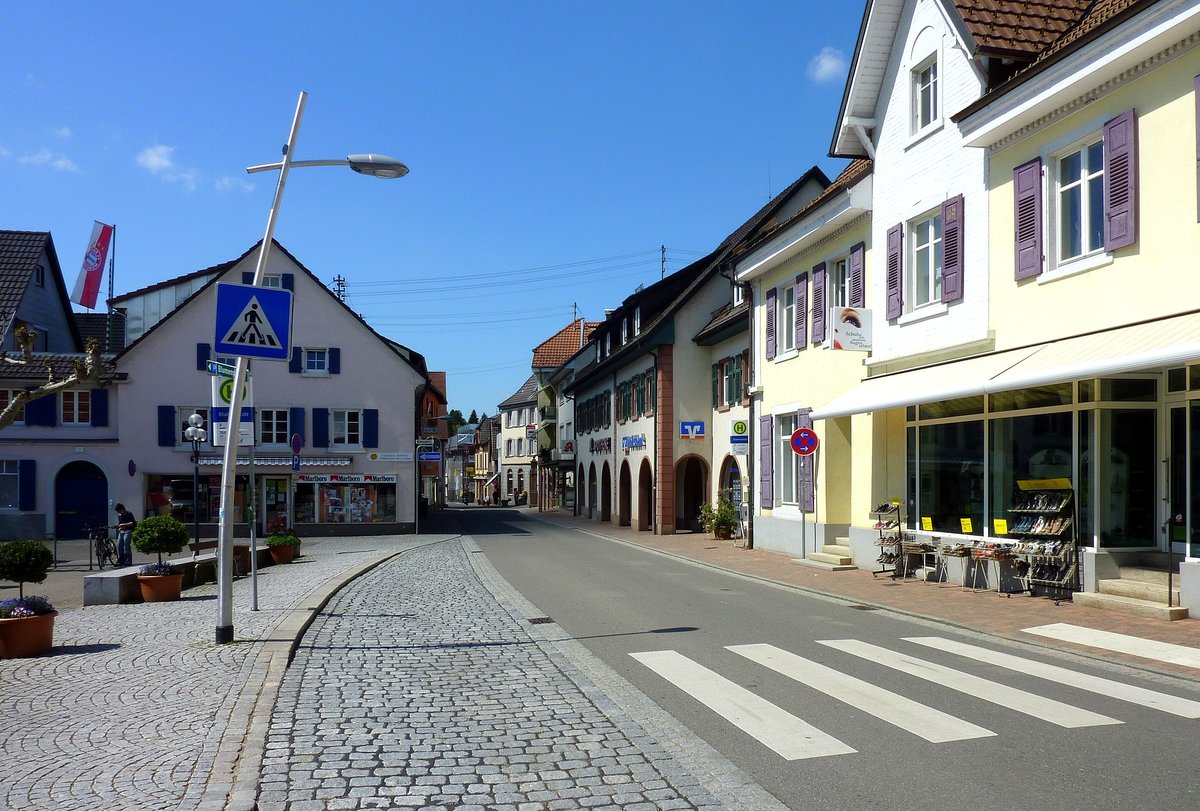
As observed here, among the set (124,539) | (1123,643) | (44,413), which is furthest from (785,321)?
(44,413)

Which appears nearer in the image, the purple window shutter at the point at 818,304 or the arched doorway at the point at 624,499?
the purple window shutter at the point at 818,304

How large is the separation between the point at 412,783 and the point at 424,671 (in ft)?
11.1

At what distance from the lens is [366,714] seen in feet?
23.6

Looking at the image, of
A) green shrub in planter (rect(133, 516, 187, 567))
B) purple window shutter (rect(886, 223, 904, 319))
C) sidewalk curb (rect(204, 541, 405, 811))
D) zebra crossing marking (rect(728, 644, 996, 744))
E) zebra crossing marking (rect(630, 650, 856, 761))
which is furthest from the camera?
purple window shutter (rect(886, 223, 904, 319))

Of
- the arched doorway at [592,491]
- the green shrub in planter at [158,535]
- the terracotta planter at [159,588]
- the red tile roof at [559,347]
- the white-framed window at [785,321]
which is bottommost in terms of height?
the arched doorway at [592,491]

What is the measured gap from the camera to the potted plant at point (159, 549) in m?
14.6

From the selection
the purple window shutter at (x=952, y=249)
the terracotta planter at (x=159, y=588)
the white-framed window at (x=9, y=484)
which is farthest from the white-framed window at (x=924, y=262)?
the white-framed window at (x=9, y=484)

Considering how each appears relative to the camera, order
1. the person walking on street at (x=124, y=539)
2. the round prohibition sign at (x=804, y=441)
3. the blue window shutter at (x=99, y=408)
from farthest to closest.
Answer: the blue window shutter at (x=99, y=408) < the person walking on street at (x=124, y=539) < the round prohibition sign at (x=804, y=441)

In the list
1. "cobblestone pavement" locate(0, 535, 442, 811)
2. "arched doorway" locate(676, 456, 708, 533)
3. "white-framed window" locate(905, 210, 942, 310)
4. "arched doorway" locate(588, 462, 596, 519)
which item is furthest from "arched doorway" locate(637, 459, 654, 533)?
"cobblestone pavement" locate(0, 535, 442, 811)

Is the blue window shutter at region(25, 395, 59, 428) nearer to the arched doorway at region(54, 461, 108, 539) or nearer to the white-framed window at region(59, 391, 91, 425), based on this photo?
the white-framed window at region(59, 391, 91, 425)

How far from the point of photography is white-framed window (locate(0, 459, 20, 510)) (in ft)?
121

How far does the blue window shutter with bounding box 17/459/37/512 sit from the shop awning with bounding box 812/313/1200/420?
31.5m

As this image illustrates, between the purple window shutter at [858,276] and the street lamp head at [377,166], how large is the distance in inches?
464

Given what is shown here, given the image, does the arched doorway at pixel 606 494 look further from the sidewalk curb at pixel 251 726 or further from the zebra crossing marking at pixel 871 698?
the zebra crossing marking at pixel 871 698
